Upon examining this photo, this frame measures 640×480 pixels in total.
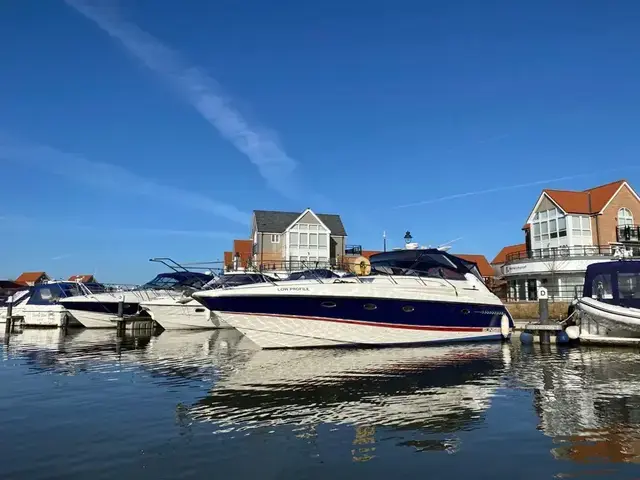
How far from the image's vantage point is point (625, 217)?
3741cm

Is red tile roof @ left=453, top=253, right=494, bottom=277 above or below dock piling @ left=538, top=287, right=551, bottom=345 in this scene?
above

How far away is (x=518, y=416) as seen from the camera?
27.5 ft

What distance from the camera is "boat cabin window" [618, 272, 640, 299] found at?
675 inches

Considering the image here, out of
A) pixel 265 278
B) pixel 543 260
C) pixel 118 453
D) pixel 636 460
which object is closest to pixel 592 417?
pixel 636 460

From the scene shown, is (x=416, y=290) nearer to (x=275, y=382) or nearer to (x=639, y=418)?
(x=275, y=382)

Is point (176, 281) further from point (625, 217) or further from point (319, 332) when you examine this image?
point (625, 217)

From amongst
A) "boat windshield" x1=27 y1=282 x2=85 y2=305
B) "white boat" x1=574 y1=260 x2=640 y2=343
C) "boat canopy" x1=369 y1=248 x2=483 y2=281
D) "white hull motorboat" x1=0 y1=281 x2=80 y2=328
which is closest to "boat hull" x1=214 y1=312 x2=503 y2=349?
"boat canopy" x1=369 y1=248 x2=483 y2=281

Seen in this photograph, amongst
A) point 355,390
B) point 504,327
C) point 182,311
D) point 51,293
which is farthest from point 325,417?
point 51,293

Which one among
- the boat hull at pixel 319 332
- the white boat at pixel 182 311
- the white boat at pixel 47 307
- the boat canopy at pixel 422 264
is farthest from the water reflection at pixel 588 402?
the white boat at pixel 47 307

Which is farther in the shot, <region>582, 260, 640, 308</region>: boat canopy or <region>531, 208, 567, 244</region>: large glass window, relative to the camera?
<region>531, 208, 567, 244</region>: large glass window

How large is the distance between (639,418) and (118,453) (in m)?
8.03

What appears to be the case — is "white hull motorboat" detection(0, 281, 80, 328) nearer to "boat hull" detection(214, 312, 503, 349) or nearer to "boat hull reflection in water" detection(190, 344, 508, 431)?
"boat hull" detection(214, 312, 503, 349)

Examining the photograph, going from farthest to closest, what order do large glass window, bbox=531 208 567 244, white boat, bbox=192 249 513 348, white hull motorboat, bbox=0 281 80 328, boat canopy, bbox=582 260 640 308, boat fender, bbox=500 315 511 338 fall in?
large glass window, bbox=531 208 567 244 < white hull motorboat, bbox=0 281 80 328 < boat fender, bbox=500 315 511 338 < boat canopy, bbox=582 260 640 308 < white boat, bbox=192 249 513 348

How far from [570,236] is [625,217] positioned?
17.4 ft
